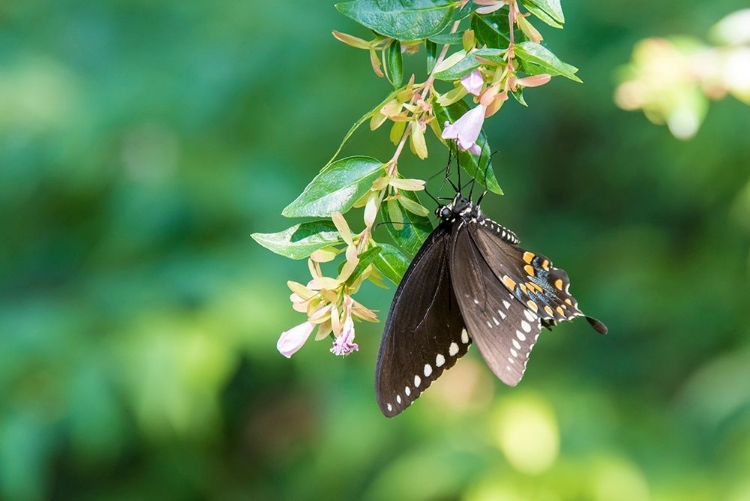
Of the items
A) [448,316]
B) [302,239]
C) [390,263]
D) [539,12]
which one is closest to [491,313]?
[448,316]

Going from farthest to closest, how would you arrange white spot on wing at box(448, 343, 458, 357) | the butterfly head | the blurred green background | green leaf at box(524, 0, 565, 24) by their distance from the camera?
the blurred green background < the butterfly head < white spot on wing at box(448, 343, 458, 357) < green leaf at box(524, 0, 565, 24)

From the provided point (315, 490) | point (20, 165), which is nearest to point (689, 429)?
point (315, 490)

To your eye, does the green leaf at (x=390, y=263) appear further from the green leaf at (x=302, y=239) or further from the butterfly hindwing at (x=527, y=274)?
the butterfly hindwing at (x=527, y=274)

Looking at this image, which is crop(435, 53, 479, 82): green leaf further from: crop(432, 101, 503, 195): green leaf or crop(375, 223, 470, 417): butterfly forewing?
crop(375, 223, 470, 417): butterfly forewing

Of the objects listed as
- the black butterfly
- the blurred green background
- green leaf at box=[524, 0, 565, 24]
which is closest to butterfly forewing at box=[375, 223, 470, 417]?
the black butterfly

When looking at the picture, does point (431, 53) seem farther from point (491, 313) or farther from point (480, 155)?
point (491, 313)

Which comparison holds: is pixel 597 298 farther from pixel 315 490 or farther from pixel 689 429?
pixel 315 490
